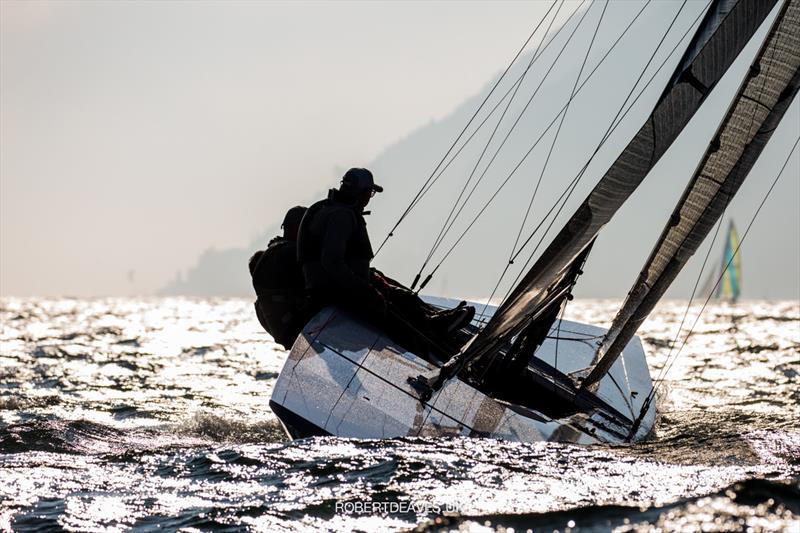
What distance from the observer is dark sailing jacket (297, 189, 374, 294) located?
30.3 ft

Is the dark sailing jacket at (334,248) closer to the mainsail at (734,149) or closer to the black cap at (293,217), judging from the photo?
the black cap at (293,217)

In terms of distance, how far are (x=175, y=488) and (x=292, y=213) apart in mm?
4022

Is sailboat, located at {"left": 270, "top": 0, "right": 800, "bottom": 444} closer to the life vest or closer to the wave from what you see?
the life vest

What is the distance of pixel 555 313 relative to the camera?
9.42 meters

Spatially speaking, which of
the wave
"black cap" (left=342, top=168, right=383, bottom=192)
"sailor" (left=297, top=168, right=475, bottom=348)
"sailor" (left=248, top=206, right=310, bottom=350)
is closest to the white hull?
"sailor" (left=297, top=168, right=475, bottom=348)

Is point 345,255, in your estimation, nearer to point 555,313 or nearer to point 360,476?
point 555,313

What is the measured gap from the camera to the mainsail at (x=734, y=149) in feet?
28.5

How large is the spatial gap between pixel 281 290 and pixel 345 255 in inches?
29.4

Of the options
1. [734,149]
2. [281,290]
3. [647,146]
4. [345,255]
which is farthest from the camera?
[281,290]

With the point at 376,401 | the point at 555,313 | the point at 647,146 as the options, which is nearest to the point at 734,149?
the point at 647,146

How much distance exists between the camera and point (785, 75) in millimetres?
8688

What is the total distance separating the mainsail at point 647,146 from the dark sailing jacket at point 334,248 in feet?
3.99

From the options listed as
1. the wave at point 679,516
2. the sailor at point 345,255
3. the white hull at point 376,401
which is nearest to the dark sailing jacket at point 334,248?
the sailor at point 345,255

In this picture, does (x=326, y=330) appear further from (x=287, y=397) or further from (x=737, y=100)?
(x=737, y=100)
